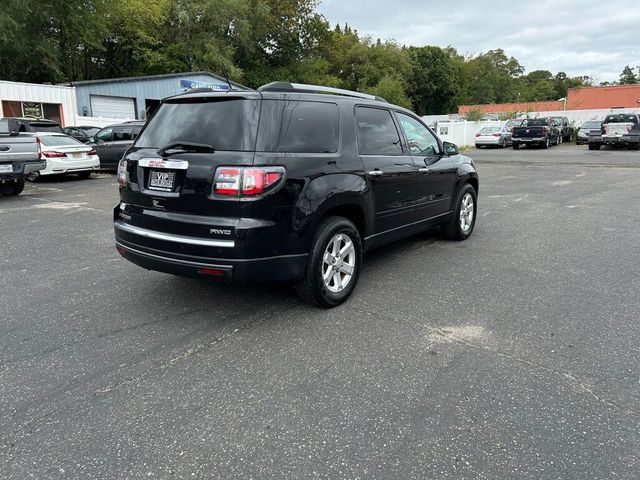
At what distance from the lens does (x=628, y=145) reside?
25.2 m

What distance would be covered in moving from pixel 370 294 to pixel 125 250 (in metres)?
2.26

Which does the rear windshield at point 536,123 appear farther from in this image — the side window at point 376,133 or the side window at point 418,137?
the side window at point 376,133

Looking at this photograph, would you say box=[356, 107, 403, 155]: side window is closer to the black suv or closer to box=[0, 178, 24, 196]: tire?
the black suv

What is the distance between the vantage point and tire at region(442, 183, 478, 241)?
21.7ft

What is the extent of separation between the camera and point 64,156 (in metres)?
13.7

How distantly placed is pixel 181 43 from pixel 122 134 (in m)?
22.6

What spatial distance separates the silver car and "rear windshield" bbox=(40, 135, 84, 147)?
864 inches

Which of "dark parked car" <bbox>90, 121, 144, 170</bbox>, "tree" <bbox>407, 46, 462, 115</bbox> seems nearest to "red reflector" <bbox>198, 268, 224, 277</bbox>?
"dark parked car" <bbox>90, 121, 144, 170</bbox>

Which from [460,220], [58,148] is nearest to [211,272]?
[460,220]

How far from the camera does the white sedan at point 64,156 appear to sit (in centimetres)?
1350

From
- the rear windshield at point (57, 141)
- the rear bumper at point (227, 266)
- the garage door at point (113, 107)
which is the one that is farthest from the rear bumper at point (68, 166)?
the garage door at point (113, 107)

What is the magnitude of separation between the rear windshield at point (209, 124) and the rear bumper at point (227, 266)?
0.86 m

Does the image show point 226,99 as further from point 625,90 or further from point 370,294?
point 625,90

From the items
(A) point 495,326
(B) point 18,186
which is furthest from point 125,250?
(B) point 18,186
